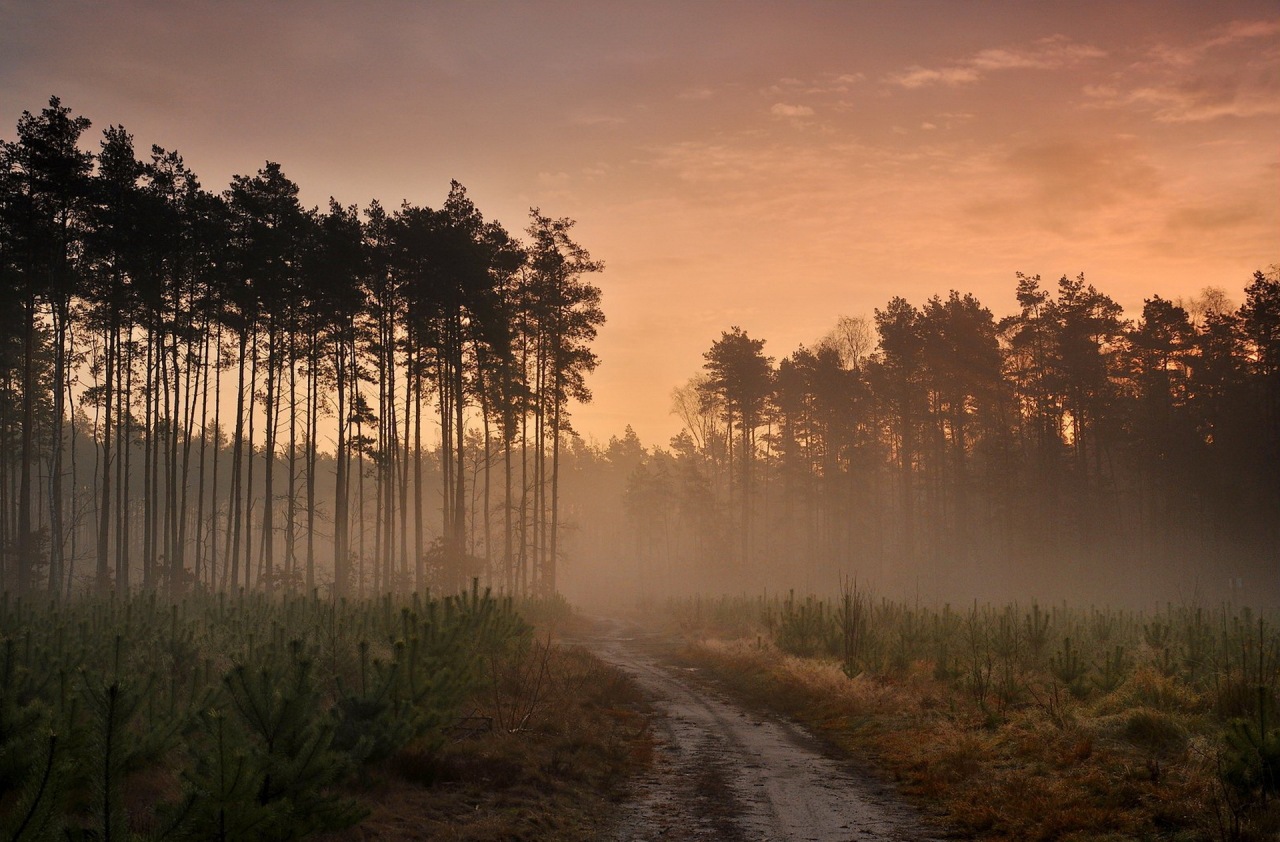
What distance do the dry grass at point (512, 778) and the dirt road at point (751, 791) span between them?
51 cm

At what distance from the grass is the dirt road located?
0.66 m

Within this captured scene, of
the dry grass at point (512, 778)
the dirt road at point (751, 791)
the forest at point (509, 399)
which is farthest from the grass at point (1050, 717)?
the forest at point (509, 399)

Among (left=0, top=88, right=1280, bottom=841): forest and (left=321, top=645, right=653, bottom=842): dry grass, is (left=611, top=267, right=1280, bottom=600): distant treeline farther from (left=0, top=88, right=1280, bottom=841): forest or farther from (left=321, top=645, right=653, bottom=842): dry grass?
(left=321, top=645, right=653, bottom=842): dry grass

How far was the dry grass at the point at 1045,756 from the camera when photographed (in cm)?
780

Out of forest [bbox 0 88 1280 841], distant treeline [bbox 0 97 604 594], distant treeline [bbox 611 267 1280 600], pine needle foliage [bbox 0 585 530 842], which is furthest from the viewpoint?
distant treeline [bbox 611 267 1280 600]

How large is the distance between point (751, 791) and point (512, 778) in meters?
2.90

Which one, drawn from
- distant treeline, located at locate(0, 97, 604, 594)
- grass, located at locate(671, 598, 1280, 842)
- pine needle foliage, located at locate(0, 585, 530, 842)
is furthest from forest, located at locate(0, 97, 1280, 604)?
pine needle foliage, located at locate(0, 585, 530, 842)

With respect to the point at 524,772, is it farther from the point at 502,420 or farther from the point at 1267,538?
the point at 1267,538

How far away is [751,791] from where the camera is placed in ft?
32.4

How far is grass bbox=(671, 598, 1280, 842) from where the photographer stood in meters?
7.64

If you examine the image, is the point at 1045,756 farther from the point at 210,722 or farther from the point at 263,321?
the point at 263,321

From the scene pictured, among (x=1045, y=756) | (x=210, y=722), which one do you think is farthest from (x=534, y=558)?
(x=210, y=722)

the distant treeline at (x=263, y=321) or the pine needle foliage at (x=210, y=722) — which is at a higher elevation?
the distant treeline at (x=263, y=321)

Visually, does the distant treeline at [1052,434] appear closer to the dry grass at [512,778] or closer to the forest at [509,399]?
the forest at [509,399]
